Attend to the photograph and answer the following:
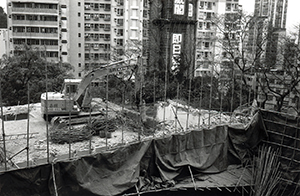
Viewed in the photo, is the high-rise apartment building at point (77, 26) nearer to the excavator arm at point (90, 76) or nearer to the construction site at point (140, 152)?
the construction site at point (140, 152)

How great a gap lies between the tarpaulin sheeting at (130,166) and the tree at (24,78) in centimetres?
1256

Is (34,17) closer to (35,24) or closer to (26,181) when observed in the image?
(35,24)

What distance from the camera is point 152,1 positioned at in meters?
23.7

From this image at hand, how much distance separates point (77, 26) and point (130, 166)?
1102 inches

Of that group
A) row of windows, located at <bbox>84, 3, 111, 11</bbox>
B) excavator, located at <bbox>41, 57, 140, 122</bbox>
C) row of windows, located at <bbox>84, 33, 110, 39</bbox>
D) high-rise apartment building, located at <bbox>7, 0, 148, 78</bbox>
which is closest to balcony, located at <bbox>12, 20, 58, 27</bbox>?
high-rise apartment building, located at <bbox>7, 0, 148, 78</bbox>

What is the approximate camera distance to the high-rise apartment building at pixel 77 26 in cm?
2830

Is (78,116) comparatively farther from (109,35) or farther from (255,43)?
(109,35)

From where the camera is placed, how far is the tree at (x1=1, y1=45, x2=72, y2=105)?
20.0 metres

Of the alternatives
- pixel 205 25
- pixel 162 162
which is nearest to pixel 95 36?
pixel 205 25

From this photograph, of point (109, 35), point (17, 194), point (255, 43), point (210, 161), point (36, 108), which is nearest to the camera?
point (17, 194)

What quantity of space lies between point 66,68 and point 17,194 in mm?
17796

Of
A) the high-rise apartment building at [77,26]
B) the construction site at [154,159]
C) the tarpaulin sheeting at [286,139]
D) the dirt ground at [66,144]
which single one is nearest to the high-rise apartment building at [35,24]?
the high-rise apartment building at [77,26]

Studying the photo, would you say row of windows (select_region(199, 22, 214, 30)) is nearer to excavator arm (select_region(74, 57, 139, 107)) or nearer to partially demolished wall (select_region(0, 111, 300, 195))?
excavator arm (select_region(74, 57, 139, 107))

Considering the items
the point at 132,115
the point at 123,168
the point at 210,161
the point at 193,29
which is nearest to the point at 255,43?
the point at 193,29
